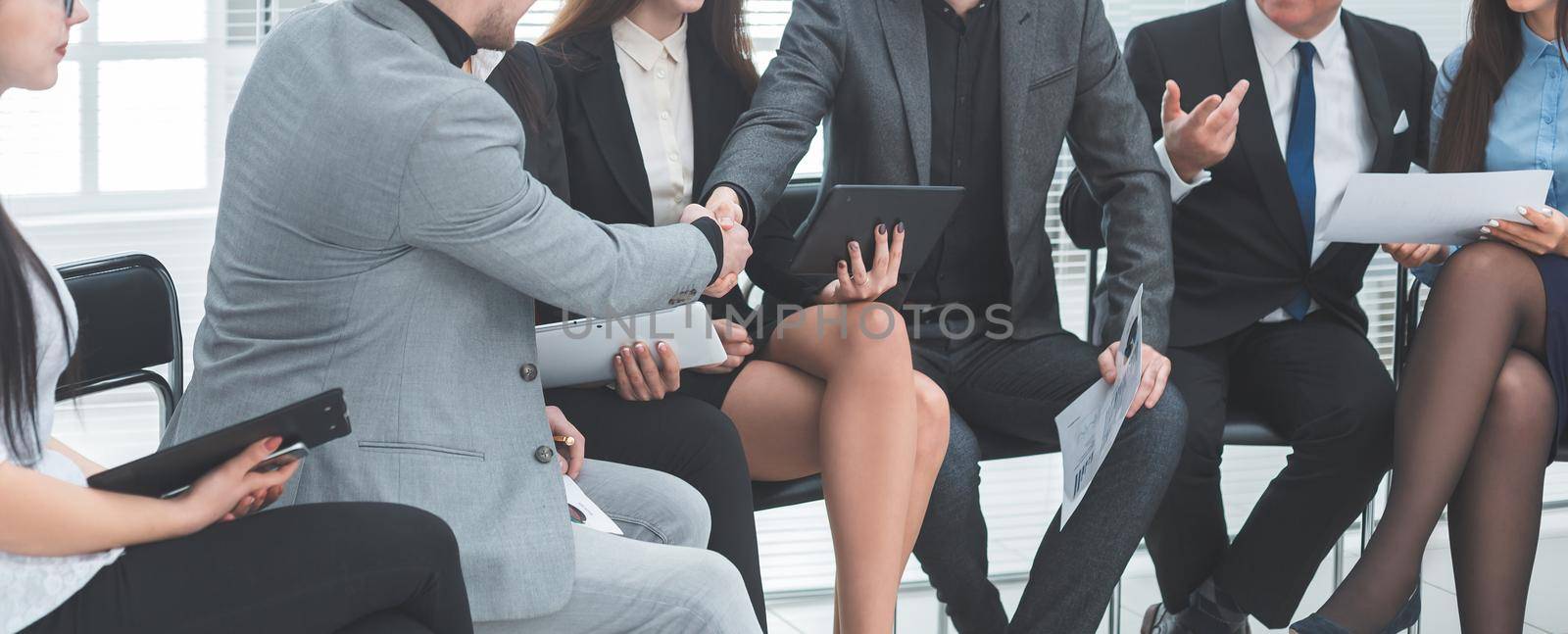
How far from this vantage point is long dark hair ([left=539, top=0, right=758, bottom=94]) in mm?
2189

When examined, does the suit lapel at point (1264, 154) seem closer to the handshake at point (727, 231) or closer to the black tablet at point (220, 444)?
the handshake at point (727, 231)

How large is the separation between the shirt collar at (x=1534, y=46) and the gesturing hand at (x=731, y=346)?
1425mm

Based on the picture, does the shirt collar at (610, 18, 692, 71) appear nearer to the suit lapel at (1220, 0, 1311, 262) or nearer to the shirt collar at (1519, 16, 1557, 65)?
the suit lapel at (1220, 0, 1311, 262)

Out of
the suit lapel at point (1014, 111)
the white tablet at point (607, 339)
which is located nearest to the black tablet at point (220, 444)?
the white tablet at point (607, 339)

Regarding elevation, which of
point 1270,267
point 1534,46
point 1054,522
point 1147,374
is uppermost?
point 1534,46

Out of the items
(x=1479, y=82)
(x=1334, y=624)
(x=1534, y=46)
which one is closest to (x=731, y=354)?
(x=1334, y=624)

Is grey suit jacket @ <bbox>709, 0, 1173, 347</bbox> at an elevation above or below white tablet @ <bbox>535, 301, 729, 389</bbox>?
above

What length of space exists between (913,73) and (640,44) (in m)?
0.45

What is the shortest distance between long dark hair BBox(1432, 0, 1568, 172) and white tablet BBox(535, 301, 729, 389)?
1.33 m

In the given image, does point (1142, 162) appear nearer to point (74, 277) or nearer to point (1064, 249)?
point (1064, 249)

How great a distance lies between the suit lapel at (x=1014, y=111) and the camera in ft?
7.12

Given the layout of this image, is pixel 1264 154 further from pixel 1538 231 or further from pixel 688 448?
pixel 688 448

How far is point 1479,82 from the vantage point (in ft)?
7.36

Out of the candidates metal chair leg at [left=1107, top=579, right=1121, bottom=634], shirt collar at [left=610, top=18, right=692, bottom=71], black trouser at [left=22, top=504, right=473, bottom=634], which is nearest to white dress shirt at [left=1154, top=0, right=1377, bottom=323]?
metal chair leg at [left=1107, top=579, right=1121, bottom=634]
